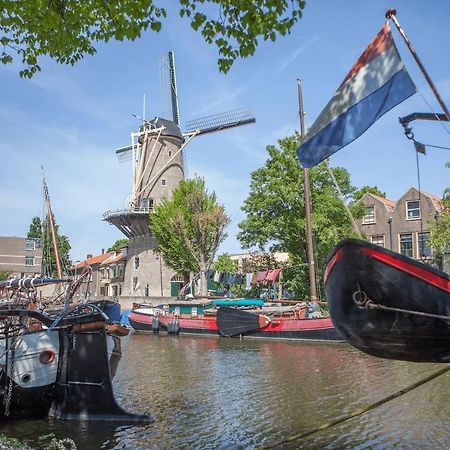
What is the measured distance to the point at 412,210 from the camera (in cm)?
4534

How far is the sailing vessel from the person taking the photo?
6.71 m

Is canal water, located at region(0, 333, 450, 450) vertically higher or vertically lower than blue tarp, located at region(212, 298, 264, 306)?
lower

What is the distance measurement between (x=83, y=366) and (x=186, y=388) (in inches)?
188

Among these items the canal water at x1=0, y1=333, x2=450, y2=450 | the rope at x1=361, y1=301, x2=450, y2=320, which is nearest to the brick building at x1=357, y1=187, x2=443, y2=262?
the canal water at x1=0, y1=333, x2=450, y2=450

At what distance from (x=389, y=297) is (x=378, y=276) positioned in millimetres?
Answer: 306

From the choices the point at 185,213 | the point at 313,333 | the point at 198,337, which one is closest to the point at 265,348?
the point at 313,333

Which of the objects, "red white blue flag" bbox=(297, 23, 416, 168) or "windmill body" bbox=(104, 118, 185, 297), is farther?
"windmill body" bbox=(104, 118, 185, 297)

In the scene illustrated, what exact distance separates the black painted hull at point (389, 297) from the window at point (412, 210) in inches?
1586

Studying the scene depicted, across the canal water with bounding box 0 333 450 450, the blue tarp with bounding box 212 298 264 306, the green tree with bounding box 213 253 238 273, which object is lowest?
the canal water with bounding box 0 333 450 450

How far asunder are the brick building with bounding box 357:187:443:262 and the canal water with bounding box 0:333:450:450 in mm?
25436

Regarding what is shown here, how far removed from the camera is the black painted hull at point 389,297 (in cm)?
670

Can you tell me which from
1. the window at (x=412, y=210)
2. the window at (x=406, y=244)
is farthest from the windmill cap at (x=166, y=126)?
the window at (x=406, y=244)

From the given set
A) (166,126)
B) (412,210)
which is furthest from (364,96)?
(166,126)

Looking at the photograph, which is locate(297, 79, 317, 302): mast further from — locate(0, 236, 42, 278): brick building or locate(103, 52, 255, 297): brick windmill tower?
locate(0, 236, 42, 278): brick building
